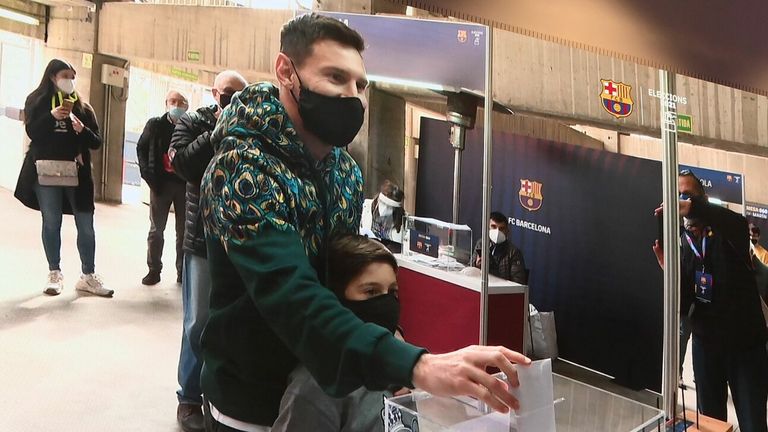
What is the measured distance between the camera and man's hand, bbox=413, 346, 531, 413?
0.64 m

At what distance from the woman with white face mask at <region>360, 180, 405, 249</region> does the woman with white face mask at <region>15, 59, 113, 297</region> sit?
7.39 ft

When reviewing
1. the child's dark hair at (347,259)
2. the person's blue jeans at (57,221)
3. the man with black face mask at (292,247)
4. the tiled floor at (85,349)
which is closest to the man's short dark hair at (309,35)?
the man with black face mask at (292,247)

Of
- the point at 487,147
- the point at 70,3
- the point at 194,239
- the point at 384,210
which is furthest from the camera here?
the point at 70,3

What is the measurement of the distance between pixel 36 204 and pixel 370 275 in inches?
146

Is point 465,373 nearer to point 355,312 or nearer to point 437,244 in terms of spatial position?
point 355,312

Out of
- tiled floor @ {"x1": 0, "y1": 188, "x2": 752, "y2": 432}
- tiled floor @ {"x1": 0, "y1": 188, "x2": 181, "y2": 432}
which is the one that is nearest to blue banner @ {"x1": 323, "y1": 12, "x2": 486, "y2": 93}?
tiled floor @ {"x1": 0, "y1": 188, "x2": 752, "y2": 432}

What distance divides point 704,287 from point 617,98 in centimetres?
63

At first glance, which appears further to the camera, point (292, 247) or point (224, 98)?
point (224, 98)

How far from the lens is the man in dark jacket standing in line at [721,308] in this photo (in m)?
1.85

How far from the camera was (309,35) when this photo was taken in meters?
0.85

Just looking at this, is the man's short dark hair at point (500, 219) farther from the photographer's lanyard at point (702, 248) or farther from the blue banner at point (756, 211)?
the blue banner at point (756, 211)

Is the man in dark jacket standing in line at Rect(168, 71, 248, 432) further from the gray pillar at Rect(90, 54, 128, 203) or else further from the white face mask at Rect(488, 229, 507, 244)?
the gray pillar at Rect(90, 54, 128, 203)

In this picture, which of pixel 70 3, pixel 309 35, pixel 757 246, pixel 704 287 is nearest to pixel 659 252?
pixel 704 287

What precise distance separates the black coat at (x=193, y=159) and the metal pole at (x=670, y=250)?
1.28 m
